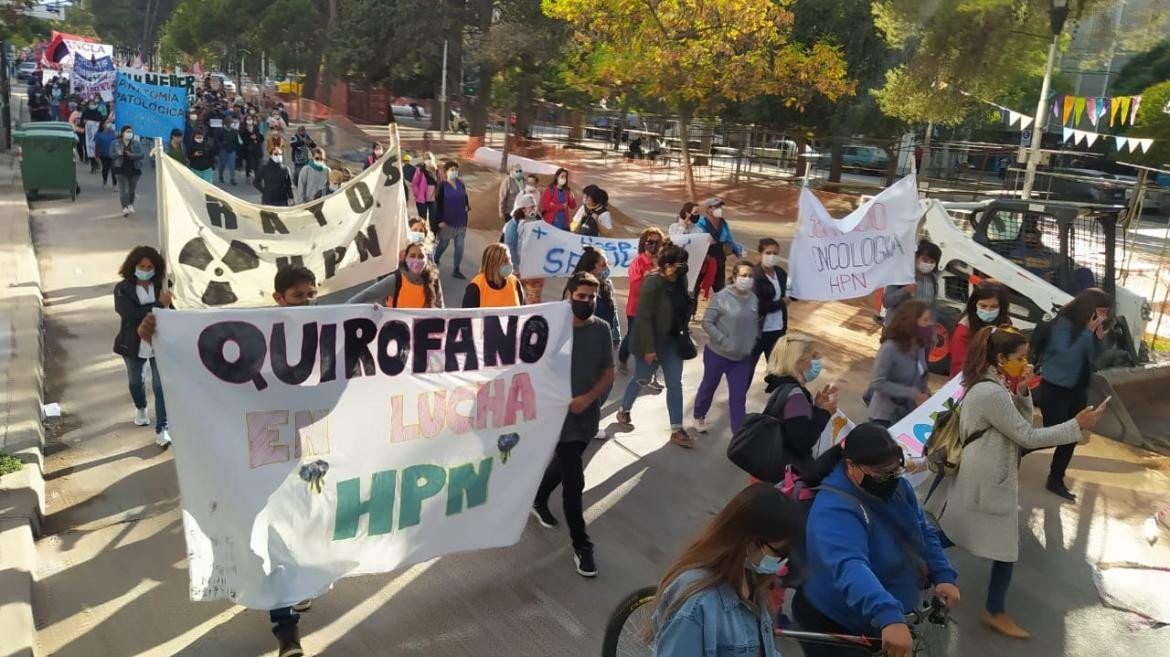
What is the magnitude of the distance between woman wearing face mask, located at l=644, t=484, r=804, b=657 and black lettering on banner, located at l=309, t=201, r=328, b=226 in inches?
234

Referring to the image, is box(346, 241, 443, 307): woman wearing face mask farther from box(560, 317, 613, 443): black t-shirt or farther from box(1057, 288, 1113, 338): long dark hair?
box(1057, 288, 1113, 338): long dark hair

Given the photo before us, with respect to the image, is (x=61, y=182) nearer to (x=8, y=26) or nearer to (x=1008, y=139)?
(x=8, y=26)

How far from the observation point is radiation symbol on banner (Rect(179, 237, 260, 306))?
6723mm

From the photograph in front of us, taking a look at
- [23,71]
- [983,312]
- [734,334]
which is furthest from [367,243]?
[23,71]

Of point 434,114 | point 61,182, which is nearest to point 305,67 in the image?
point 434,114

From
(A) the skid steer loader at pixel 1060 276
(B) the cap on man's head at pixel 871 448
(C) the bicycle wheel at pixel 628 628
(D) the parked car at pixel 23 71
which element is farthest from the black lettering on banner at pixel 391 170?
(D) the parked car at pixel 23 71

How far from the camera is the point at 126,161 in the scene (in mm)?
16234

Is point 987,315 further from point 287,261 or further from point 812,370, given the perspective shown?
point 287,261

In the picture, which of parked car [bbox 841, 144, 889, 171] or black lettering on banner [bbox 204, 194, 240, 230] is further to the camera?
parked car [bbox 841, 144, 889, 171]

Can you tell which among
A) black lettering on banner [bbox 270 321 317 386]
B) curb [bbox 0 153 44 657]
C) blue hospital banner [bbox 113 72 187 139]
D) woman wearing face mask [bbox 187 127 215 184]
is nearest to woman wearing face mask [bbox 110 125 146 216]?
blue hospital banner [bbox 113 72 187 139]

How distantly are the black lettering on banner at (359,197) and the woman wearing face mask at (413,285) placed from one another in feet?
3.53

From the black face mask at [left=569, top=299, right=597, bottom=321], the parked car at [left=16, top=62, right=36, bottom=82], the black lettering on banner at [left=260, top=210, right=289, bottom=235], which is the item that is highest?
the parked car at [left=16, top=62, right=36, bottom=82]

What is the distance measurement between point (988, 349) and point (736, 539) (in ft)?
9.08

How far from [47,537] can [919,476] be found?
5401 millimetres
